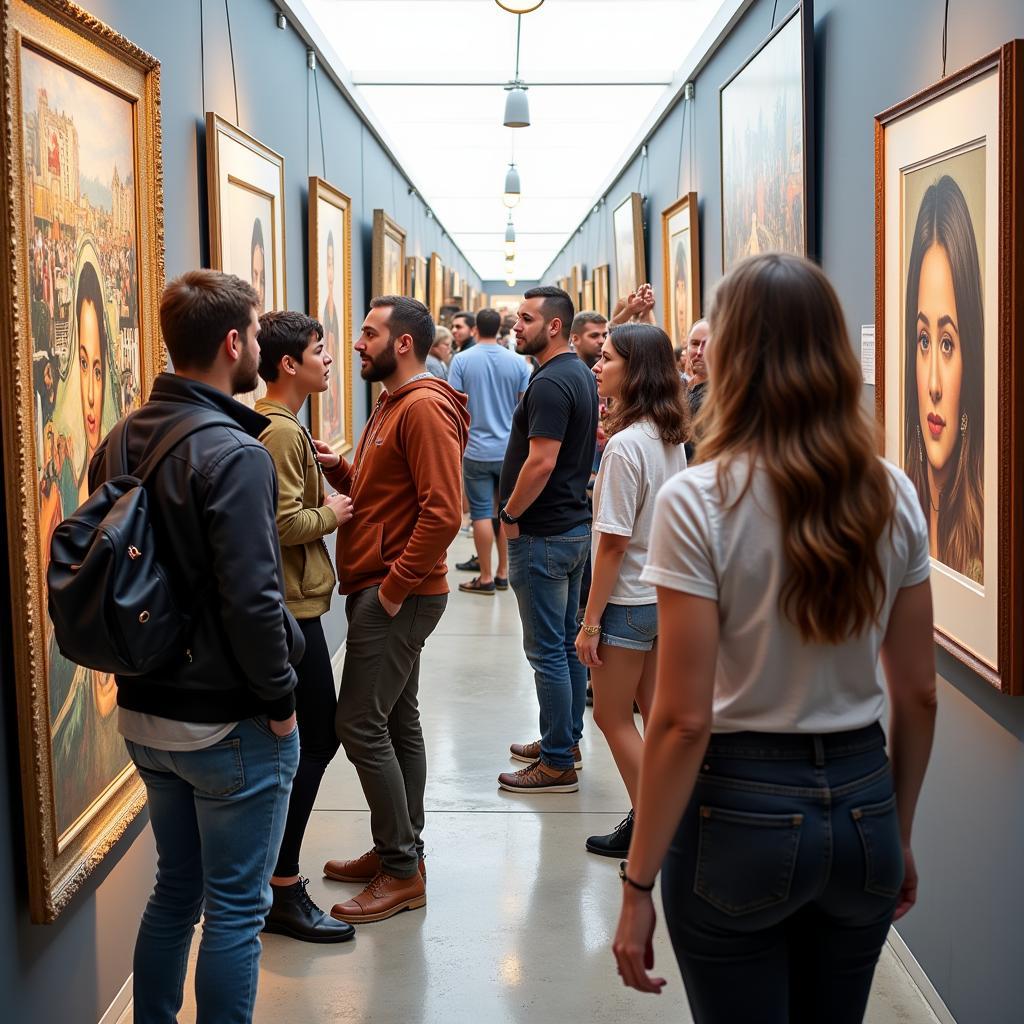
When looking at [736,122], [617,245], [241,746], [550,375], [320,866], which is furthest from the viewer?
[617,245]

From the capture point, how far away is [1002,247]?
9.32 ft

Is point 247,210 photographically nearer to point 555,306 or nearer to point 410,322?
point 555,306

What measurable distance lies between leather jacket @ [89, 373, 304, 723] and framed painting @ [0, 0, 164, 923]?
334 millimetres

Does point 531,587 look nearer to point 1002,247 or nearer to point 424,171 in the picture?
point 1002,247

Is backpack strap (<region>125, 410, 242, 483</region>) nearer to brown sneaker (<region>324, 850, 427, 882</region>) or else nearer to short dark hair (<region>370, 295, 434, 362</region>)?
short dark hair (<region>370, 295, 434, 362</region>)

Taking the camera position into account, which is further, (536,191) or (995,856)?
(536,191)

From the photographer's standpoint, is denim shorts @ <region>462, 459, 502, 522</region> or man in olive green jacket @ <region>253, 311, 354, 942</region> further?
denim shorts @ <region>462, 459, 502, 522</region>

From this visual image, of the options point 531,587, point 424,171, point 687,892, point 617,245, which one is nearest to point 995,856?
point 687,892

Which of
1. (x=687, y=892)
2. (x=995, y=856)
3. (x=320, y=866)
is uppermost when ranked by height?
(x=687, y=892)

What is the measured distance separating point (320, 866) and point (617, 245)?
31.5 ft

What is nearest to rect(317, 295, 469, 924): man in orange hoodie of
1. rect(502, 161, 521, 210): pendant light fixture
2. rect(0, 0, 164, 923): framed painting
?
rect(0, 0, 164, 923): framed painting

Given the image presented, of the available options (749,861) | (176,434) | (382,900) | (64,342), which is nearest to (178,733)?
(176,434)

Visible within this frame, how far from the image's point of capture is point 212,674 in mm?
2508

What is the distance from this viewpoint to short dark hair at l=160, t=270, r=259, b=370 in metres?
2.58
